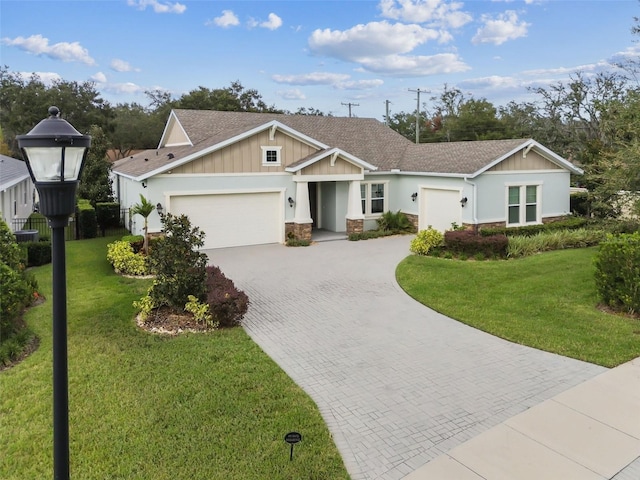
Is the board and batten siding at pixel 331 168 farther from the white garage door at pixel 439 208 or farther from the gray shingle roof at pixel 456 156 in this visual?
the white garage door at pixel 439 208

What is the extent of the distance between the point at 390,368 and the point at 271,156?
13.0 metres

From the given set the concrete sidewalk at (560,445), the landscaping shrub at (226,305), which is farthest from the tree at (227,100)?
the concrete sidewalk at (560,445)

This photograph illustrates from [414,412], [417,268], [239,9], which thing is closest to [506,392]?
[414,412]

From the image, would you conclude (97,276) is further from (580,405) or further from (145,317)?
(580,405)

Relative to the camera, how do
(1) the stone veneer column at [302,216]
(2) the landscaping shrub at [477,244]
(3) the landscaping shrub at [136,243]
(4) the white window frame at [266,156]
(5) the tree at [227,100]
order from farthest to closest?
(5) the tree at [227,100]
(1) the stone veneer column at [302,216]
(4) the white window frame at [266,156]
(2) the landscaping shrub at [477,244]
(3) the landscaping shrub at [136,243]

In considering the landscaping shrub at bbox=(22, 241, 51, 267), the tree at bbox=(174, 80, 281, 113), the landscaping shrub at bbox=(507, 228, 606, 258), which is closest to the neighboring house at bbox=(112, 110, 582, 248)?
the landscaping shrub at bbox=(507, 228, 606, 258)

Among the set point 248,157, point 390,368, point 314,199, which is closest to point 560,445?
point 390,368

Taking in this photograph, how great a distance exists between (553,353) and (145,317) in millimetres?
7764

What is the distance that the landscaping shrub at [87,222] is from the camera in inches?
797

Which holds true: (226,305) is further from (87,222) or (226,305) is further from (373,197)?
(373,197)

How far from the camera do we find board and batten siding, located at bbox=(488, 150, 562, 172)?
2025 centimetres

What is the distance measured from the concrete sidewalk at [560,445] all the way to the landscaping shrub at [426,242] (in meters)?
10.6

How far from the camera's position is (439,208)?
2147 cm

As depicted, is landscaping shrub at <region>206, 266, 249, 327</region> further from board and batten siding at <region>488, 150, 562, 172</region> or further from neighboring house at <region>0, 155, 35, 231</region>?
board and batten siding at <region>488, 150, 562, 172</region>
